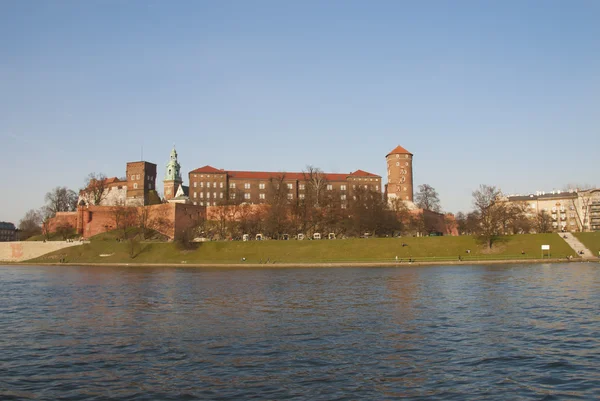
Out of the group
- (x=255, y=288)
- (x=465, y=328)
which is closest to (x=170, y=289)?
(x=255, y=288)

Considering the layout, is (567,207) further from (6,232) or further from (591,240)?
(6,232)

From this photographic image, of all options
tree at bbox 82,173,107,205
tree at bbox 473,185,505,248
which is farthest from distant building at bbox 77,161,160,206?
tree at bbox 473,185,505,248

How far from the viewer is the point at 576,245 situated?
56344mm

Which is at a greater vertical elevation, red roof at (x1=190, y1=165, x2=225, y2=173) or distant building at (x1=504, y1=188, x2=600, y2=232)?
red roof at (x1=190, y1=165, x2=225, y2=173)

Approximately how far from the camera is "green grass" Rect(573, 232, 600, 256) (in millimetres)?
54750

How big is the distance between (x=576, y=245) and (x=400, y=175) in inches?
1945

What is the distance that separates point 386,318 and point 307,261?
1482 inches

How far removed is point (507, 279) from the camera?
34.9 metres

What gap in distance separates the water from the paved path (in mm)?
26624

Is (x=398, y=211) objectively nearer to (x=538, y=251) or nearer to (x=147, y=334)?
(x=538, y=251)

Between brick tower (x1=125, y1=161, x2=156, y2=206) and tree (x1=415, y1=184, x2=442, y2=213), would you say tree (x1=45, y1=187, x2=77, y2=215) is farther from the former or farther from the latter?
tree (x1=415, y1=184, x2=442, y2=213)

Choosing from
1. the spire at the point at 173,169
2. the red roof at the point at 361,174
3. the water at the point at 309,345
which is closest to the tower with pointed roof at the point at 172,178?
the spire at the point at 173,169

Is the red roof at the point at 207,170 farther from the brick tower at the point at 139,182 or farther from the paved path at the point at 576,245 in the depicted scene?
the paved path at the point at 576,245

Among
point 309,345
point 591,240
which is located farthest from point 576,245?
point 309,345
